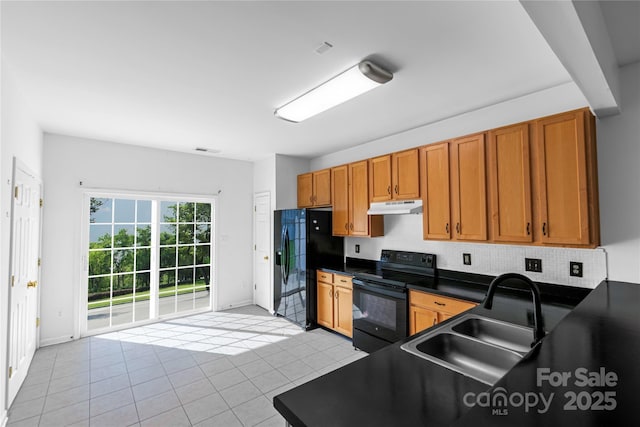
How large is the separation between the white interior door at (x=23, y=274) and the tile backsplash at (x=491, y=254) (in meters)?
3.69

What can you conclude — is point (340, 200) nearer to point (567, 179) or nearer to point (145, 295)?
point (567, 179)

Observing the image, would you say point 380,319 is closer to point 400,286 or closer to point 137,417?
point 400,286

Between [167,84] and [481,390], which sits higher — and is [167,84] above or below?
above

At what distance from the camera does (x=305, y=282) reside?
4.16m

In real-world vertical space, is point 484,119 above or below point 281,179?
above

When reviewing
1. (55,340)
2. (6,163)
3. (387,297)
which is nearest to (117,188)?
(6,163)

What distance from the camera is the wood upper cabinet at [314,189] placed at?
433 cm

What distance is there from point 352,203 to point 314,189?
87 centimetres

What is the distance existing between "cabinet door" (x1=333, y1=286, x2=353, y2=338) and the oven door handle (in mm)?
272

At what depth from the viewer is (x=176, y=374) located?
2.93m

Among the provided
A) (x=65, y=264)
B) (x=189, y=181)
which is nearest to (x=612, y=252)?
(x=189, y=181)

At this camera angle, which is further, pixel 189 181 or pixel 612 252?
pixel 189 181

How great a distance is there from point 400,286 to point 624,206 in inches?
72.4

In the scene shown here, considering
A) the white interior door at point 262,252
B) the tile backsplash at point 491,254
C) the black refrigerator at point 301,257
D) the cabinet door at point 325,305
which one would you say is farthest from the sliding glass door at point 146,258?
A: the tile backsplash at point 491,254
